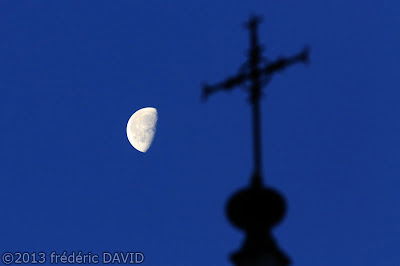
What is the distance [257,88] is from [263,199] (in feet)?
9.29

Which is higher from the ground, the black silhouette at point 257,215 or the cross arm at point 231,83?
the cross arm at point 231,83

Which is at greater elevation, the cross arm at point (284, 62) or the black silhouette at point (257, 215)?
the cross arm at point (284, 62)

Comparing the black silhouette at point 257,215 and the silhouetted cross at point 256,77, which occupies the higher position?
the silhouetted cross at point 256,77

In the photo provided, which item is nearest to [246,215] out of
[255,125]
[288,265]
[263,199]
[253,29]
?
[263,199]

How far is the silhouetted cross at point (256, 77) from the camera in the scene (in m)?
13.0

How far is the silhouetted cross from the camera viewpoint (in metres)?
13.0

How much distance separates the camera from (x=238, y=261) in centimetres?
1158

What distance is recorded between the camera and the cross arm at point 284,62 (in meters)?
13.0

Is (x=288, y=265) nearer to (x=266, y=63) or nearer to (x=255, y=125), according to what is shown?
(x=255, y=125)

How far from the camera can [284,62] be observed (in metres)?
13.2

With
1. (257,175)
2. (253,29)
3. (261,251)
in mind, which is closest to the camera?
(261,251)

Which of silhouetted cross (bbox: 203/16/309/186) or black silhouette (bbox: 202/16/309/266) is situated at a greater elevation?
silhouetted cross (bbox: 203/16/309/186)

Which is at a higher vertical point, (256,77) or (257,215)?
(256,77)

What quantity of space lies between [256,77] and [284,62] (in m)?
0.77
